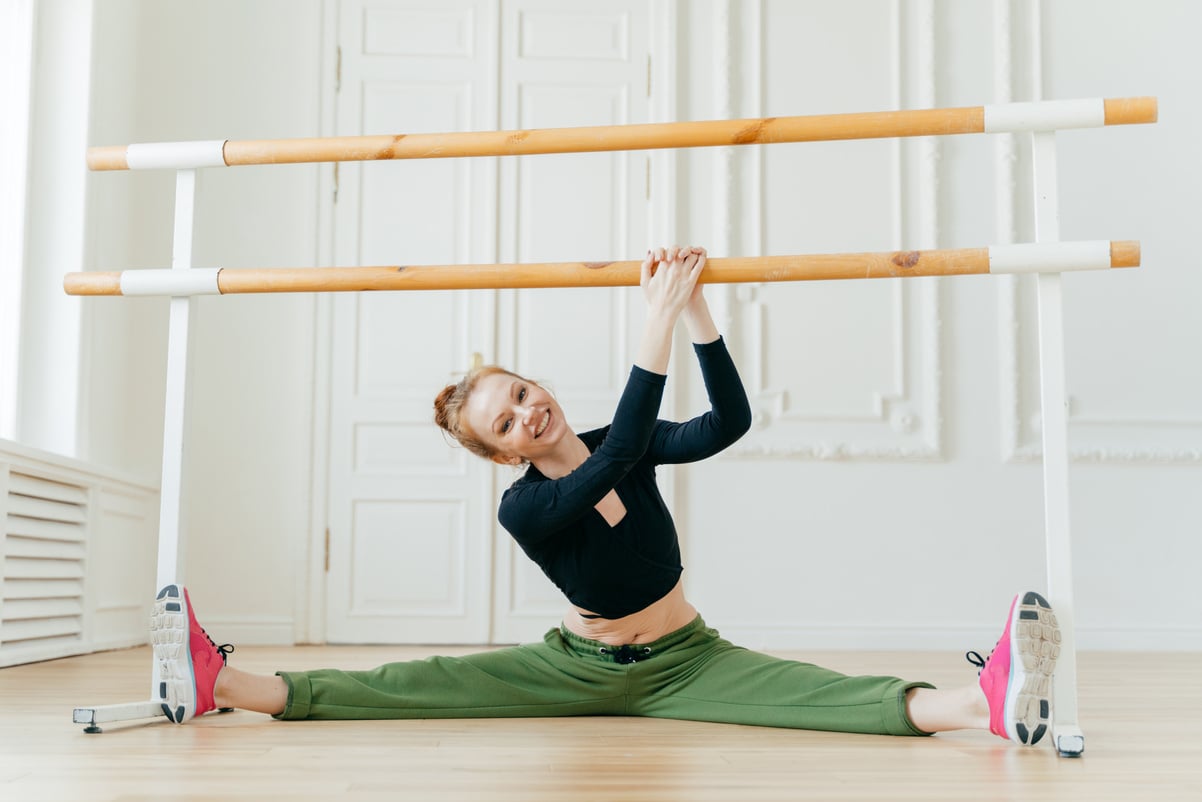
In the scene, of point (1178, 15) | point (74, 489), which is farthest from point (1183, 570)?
point (74, 489)

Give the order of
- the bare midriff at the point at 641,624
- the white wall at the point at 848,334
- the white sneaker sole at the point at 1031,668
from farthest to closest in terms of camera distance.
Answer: the white wall at the point at 848,334 → the bare midriff at the point at 641,624 → the white sneaker sole at the point at 1031,668

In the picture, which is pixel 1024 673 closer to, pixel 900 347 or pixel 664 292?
pixel 664 292

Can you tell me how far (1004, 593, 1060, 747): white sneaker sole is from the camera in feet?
5.04

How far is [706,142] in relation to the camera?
1802 millimetres

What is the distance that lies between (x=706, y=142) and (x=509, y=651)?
913mm

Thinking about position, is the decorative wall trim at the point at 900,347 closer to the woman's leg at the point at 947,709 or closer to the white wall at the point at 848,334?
the white wall at the point at 848,334

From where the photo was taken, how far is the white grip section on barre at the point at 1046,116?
1.72 meters

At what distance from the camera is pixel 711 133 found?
179 cm

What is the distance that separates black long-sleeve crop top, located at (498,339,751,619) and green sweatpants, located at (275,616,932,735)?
0.35ft

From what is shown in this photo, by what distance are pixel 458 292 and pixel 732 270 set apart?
243 cm

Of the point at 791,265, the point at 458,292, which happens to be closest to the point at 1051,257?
the point at 791,265

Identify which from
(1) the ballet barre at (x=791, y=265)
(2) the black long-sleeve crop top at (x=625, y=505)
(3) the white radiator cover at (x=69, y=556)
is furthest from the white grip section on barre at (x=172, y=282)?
(3) the white radiator cover at (x=69, y=556)

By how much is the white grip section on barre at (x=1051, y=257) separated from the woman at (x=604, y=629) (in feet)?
1.44

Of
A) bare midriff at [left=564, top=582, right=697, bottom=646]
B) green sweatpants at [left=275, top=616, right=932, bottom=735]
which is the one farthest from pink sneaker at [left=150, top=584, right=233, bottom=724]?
bare midriff at [left=564, top=582, right=697, bottom=646]
